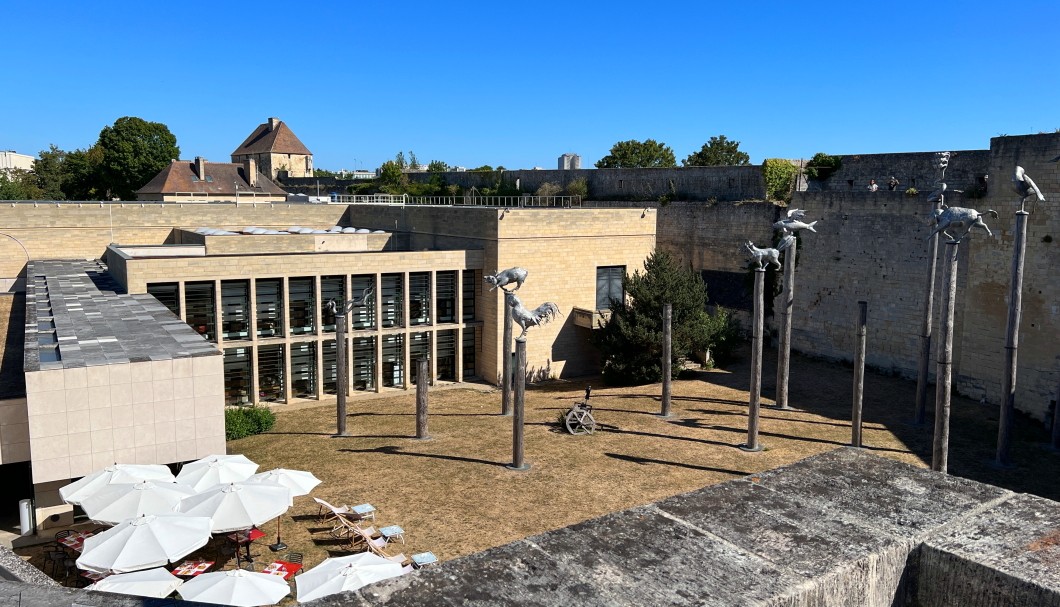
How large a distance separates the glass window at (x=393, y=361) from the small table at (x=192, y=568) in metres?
Answer: 14.0

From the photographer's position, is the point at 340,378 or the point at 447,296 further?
Answer: the point at 447,296

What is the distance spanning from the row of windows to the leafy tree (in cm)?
546

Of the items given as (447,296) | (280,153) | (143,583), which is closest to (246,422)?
(447,296)

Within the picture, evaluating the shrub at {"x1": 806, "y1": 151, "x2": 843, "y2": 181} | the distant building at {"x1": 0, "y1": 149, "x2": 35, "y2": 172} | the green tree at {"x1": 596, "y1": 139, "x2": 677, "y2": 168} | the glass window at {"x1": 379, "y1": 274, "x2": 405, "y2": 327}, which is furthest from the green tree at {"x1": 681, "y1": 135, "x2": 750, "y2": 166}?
the distant building at {"x1": 0, "y1": 149, "x2": 35, "y2": 172}

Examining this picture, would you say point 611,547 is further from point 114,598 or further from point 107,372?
point 107,372

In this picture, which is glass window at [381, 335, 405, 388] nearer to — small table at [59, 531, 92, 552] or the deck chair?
the deck chair

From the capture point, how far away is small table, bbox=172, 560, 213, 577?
42.3 feet

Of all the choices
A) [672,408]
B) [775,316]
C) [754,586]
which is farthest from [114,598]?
[775,316]

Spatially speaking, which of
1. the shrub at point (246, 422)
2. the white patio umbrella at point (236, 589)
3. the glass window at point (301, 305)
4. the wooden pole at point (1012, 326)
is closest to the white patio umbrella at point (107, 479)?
the white patio umbrella at point (236, 589)

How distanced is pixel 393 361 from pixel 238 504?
A: 14.1 m

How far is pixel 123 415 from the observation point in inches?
575

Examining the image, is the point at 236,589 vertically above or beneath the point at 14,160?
beneath

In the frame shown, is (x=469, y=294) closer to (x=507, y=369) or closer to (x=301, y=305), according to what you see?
(x=301, y=305)

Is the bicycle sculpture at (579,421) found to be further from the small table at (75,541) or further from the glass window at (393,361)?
the small table at (75,541)
